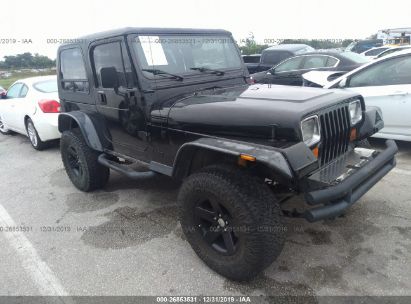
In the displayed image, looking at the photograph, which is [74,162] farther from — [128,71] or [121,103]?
[128,71]

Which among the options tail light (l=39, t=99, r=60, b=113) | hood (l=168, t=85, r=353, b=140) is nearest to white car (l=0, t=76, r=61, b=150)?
tail light (l=39, t=99, r=60, b=113)

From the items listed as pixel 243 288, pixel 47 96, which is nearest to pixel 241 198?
pixel 243 288

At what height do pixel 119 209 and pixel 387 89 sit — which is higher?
pixel 387 89

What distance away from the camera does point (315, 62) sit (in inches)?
344

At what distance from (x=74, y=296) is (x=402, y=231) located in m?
2.86

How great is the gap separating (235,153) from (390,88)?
3652mm

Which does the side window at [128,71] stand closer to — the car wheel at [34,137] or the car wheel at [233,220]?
the car wheel at [233,220]

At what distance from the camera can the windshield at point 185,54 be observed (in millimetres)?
3391

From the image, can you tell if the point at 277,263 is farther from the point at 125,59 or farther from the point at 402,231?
the point at 125,59

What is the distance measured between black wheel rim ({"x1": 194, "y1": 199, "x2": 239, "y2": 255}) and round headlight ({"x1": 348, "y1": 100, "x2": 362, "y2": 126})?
142 cm

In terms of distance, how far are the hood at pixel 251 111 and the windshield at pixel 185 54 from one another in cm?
43

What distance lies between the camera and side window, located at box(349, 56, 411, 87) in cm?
498

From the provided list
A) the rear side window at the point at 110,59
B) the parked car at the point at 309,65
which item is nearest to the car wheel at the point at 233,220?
the rear side window at the point at 110,59

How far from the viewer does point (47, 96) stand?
6559 mm
